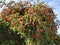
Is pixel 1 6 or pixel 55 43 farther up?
pixel 1 6

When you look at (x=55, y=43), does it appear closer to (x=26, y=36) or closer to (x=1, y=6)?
(x=26, y=36)

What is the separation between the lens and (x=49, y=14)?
13086 mm

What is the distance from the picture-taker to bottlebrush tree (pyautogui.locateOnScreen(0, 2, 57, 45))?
1270cm

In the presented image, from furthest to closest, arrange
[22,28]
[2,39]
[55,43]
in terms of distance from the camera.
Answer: [55,43] < [2,39] < [22,28]

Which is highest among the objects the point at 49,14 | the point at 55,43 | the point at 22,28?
the point at 49,14

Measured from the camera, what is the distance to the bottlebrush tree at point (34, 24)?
41.7ft

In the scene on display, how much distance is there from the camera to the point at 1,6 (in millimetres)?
13898

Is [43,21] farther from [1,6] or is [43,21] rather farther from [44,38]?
[1,6]

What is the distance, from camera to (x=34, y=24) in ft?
41.8

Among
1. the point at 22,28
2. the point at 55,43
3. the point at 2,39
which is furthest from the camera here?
the point at 55,43

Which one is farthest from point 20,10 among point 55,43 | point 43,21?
point 55,43

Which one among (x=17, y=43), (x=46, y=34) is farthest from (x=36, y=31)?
(x=17, y=43)

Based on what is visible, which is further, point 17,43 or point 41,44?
point 17,43

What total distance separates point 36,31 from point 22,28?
756mm
